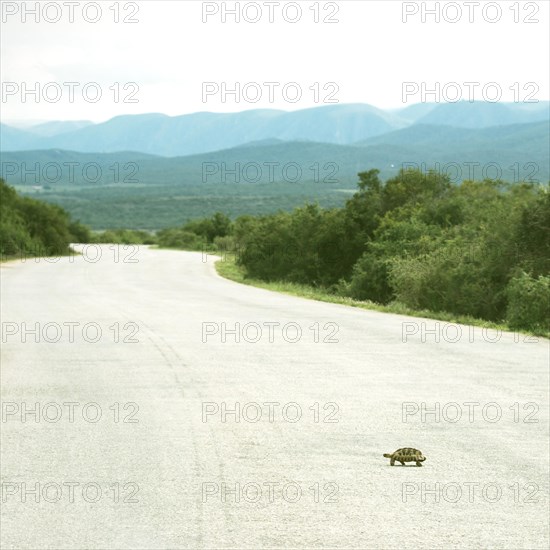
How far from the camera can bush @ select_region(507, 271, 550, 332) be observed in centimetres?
1942

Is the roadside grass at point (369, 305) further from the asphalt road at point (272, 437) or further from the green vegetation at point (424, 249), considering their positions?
the asphalt road at point (272, 437)

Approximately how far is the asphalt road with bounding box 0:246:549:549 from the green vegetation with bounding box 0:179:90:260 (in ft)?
137

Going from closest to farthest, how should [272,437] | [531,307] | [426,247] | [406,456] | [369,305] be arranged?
1. [406,456]
2. [272,437]
3. [531,307]
4. [369,305]
5. [426,247]

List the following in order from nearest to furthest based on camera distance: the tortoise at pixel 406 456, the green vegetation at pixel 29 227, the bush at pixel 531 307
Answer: the tortoise at pixel 406 456, the bush at pixel 531 307, the green vegetation at pixel 29 227

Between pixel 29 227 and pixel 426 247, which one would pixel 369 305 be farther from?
pixel 29 227

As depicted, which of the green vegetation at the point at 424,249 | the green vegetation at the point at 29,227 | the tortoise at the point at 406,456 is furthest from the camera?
the green vegetation at the point at 29,227

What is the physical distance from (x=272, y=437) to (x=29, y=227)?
2300 inches

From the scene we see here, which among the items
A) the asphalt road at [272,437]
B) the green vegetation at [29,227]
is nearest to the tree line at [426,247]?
the asphalt road at [272,437]

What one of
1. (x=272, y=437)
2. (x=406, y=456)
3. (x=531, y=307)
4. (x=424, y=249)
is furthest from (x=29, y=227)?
(x=406, y=456)

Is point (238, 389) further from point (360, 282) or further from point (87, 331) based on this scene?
point (360, 282)

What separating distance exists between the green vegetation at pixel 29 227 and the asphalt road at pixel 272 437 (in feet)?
137

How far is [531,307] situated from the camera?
64.2 ft

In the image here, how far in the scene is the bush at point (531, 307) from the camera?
19422 millimetres

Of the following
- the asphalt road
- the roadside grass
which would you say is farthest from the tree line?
the asphalt road
